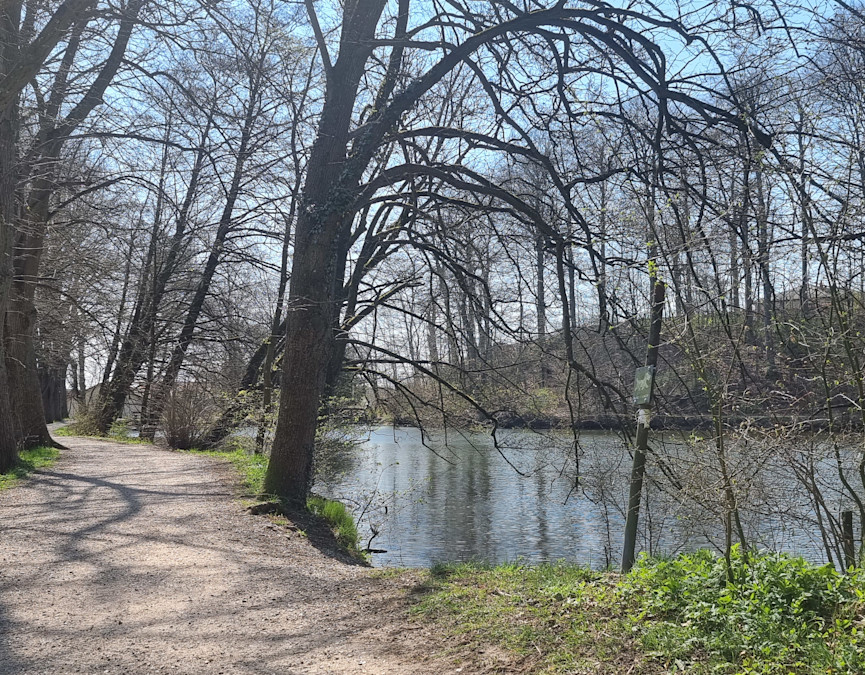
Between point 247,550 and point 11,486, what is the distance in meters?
5.03

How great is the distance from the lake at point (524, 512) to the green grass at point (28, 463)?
461 cm

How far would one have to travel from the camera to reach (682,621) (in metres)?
3.86

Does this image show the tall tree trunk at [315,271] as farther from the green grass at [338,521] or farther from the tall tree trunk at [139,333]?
the tall tree trunk at [139,333]

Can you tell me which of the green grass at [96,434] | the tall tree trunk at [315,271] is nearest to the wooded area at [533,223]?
the tall tree trunk at [315,271]

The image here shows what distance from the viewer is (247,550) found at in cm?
693

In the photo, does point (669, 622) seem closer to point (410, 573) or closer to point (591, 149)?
point (410, 573)

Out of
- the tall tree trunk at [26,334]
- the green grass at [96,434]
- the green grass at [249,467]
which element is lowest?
the green grass at [249,467]

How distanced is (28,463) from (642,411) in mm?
10407

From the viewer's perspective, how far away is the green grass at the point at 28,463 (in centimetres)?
1052

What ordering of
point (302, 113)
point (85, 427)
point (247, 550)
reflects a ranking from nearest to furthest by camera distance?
point (247, 550) < point (302, 113) < point (85, 427)

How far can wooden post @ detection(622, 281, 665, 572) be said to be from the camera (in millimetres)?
5688

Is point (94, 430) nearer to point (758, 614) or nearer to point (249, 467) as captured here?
point (249, 467)

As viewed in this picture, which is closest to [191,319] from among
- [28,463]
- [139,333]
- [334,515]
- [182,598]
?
[139,333]

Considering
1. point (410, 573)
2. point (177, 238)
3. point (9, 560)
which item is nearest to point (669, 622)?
point (410, 573)
